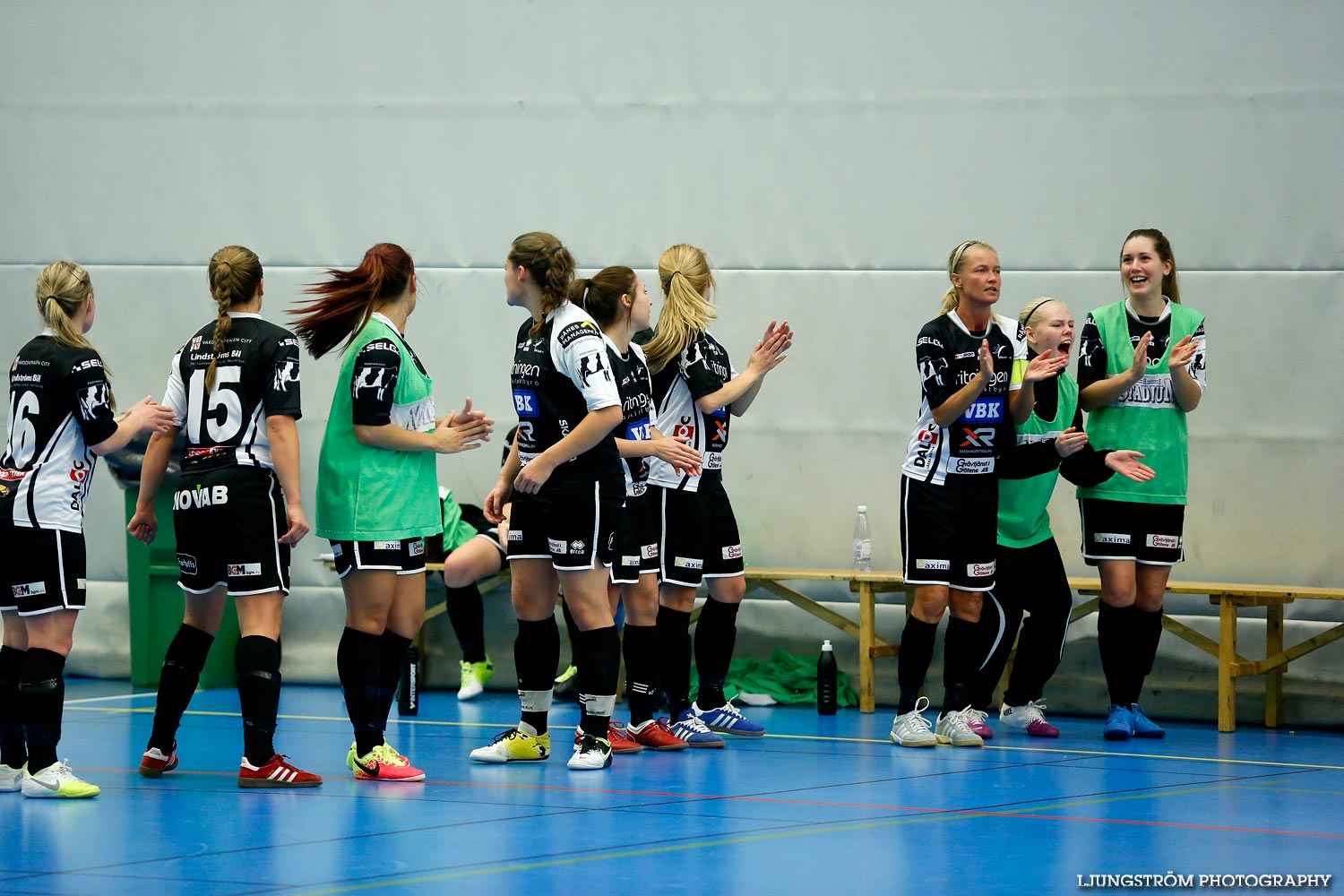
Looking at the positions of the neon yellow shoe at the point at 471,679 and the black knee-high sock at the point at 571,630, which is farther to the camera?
the neon yellow shoe at the point at 471,679

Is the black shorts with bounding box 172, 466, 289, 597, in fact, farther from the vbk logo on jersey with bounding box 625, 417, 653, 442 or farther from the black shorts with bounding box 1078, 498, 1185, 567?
the black shorts with bounding box 1078, 498, 1185, 567

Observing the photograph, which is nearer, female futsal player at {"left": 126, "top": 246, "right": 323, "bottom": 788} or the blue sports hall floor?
the blue sports hall floor

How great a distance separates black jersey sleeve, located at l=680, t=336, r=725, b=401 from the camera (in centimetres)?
714

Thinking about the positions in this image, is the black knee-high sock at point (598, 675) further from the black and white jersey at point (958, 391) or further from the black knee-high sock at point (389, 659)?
the black and white jersey at point (958, 391)

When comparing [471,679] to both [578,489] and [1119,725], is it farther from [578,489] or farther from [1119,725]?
[1119,725]

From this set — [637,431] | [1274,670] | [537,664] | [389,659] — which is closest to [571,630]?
[537,664]

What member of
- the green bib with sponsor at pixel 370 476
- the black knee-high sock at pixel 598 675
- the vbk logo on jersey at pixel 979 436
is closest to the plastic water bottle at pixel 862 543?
the vbk logo on jersey at pixel 979 436

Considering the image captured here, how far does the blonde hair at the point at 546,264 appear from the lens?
6.25 meters

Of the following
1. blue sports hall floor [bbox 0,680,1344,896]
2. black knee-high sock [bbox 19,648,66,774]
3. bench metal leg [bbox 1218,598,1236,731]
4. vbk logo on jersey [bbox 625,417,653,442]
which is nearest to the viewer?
blue sports hall floor [bbox 0,680,1344,896]

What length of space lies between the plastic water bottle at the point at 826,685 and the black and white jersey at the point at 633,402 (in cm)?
210

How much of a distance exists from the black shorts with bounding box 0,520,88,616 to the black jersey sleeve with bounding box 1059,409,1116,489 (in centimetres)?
439

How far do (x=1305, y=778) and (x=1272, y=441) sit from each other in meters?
2.54


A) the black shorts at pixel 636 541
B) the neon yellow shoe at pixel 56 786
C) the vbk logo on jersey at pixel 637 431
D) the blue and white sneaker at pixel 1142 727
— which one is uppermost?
the vbk logo on jersey at pixel 637 431

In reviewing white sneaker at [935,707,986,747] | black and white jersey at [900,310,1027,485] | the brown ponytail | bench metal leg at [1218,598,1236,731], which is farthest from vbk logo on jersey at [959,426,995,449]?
the brown ponytail
